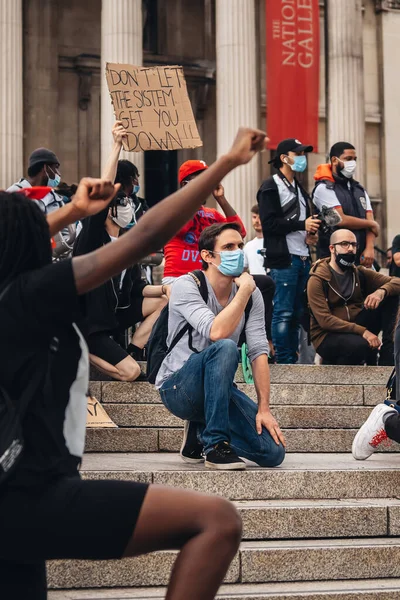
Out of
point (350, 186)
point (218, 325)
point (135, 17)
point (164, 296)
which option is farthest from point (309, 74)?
point (218, 325)

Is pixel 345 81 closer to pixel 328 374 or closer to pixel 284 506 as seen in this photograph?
pixel 328 374

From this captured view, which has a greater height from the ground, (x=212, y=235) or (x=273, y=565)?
(x=212, y=235)

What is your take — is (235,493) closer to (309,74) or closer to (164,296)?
(164,296)

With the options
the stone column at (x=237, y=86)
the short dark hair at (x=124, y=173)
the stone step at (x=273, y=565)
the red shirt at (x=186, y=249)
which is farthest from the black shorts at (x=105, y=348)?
the stone column at (x=237, y=86)

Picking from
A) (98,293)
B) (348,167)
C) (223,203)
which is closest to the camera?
(98,293)

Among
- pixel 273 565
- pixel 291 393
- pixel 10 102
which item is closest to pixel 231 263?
pixel 273 565

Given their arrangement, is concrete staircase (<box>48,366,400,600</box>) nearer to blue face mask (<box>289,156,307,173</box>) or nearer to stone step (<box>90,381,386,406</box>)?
stone step (<box>90,381,386,406</box>)

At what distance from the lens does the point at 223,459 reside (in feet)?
22.0

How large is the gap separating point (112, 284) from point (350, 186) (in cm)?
359

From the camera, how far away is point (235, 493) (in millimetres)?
6594

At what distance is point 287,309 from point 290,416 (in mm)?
2319

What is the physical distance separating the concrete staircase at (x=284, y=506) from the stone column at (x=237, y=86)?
14133 millimetres

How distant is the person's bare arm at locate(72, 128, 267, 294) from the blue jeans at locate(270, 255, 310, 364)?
733 cm

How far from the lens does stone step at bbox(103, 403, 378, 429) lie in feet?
27.4
